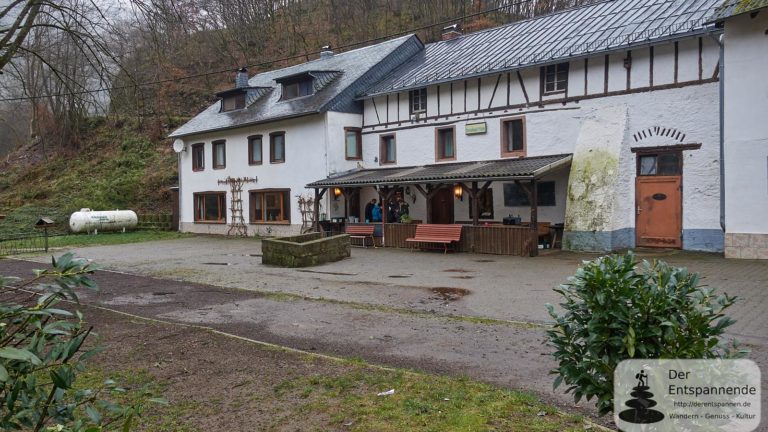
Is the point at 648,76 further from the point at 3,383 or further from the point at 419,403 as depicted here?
the point at 3,383

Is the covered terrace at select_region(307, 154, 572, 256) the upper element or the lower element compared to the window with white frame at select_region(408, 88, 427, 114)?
lower

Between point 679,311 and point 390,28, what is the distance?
1724 inches

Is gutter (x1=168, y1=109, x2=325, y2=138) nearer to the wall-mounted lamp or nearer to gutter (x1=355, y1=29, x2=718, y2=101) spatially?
gutter (x1=355, y1=29, x2=718, y2=101)

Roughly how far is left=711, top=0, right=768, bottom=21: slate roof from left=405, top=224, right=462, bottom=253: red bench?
9.38 meters

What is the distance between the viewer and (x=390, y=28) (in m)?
44.0

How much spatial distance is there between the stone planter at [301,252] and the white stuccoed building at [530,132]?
4.32 m

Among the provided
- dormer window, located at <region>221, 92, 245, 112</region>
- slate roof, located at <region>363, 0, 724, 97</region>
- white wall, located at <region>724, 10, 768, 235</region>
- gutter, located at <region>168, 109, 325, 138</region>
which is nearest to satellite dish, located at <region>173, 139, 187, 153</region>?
gutter, located at <region>168, 109, 325, 138</region>

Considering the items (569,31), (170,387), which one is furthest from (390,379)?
(569,31)

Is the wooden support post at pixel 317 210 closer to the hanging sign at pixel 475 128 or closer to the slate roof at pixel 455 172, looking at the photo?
the slate roof at pixel 455 172

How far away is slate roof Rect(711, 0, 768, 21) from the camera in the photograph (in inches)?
539

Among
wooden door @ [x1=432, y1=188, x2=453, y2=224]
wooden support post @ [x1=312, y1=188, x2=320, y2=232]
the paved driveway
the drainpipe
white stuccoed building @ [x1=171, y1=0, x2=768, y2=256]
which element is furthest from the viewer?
wooden support post @ [x1=312, y1=188, x2=320, y2=232]

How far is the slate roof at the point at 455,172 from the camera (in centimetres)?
1766

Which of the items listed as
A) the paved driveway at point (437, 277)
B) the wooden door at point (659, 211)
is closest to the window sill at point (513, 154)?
the wooden door at point (659, 211)

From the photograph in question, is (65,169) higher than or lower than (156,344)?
higher
